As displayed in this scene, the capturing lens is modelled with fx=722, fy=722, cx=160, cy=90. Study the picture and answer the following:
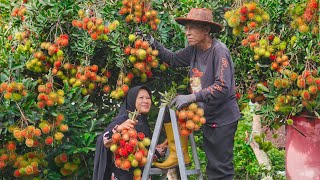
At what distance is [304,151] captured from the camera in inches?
209

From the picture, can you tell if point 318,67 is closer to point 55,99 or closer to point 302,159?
point 302,159

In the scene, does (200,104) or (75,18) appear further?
(75,18)

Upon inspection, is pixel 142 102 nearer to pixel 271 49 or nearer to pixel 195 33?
pixel 195 33

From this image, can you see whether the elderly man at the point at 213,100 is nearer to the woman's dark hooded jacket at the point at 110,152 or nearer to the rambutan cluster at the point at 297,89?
the woman's dark hooded jacket at the point at 110,152

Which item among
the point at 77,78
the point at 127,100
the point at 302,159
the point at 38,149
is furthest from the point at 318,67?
the point at 38,149

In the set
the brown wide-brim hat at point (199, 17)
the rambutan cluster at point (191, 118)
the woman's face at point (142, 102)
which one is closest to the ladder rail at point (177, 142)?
the rambutan cluster at point (191, 118)

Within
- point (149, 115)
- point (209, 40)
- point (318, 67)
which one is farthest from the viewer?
point (149, 115)

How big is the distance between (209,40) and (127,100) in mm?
762

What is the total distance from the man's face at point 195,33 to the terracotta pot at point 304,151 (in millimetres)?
920

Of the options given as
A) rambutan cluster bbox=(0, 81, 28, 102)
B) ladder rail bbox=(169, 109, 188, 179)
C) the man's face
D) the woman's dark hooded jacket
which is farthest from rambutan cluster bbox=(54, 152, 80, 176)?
the man's face

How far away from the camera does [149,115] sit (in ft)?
20.0

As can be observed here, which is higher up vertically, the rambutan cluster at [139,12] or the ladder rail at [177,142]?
the rambutan cluster at [139,12]

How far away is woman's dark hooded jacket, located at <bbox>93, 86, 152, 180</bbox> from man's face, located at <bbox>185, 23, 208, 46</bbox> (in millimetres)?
503

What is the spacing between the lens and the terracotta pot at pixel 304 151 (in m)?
5.26
